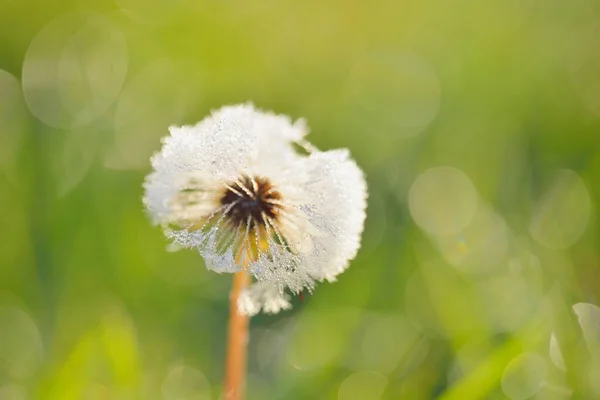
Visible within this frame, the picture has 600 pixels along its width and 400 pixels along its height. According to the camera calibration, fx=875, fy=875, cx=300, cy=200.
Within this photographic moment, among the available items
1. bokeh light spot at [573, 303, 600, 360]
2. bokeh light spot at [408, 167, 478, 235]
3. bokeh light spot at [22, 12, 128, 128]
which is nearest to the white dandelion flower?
bokeh light spot at [573, 303, 600, 360]

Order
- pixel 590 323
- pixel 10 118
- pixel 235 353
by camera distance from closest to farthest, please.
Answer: pixel 235 353
pixel 590 323
pixel 10 118

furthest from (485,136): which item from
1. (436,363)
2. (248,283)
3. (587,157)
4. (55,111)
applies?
(248,283)

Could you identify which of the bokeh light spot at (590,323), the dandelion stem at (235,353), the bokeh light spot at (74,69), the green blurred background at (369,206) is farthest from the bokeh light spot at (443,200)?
the bokeh light spot at (74,69)

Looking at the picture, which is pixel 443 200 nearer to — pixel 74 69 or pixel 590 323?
pixel 590 323

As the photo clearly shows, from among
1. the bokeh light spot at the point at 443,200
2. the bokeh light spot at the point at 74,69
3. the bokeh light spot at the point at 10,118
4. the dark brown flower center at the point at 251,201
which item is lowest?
the dark brown flower center at the point at 251,201

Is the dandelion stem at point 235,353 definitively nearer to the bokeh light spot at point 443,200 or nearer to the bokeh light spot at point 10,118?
the bokeh light spot at point 443,200

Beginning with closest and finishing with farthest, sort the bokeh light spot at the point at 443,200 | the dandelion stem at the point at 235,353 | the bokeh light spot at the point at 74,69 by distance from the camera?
1. the dandelion stem at the point at 235,353
2. the bokeh light spot at the point at 443,200
3. the bokeh light spot at the point at 74,69

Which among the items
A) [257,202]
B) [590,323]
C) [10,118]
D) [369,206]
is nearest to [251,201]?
[257,202]

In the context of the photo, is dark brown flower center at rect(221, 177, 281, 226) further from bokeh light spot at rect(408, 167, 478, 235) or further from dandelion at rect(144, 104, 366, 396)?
bokeh light spot at rect(408, 167, 478, 235)

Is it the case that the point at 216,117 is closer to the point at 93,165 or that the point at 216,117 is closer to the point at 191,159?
the point at 191,159

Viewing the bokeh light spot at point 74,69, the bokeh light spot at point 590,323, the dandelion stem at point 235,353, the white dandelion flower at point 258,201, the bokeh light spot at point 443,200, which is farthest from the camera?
the bokeh light spot at point 74,69
